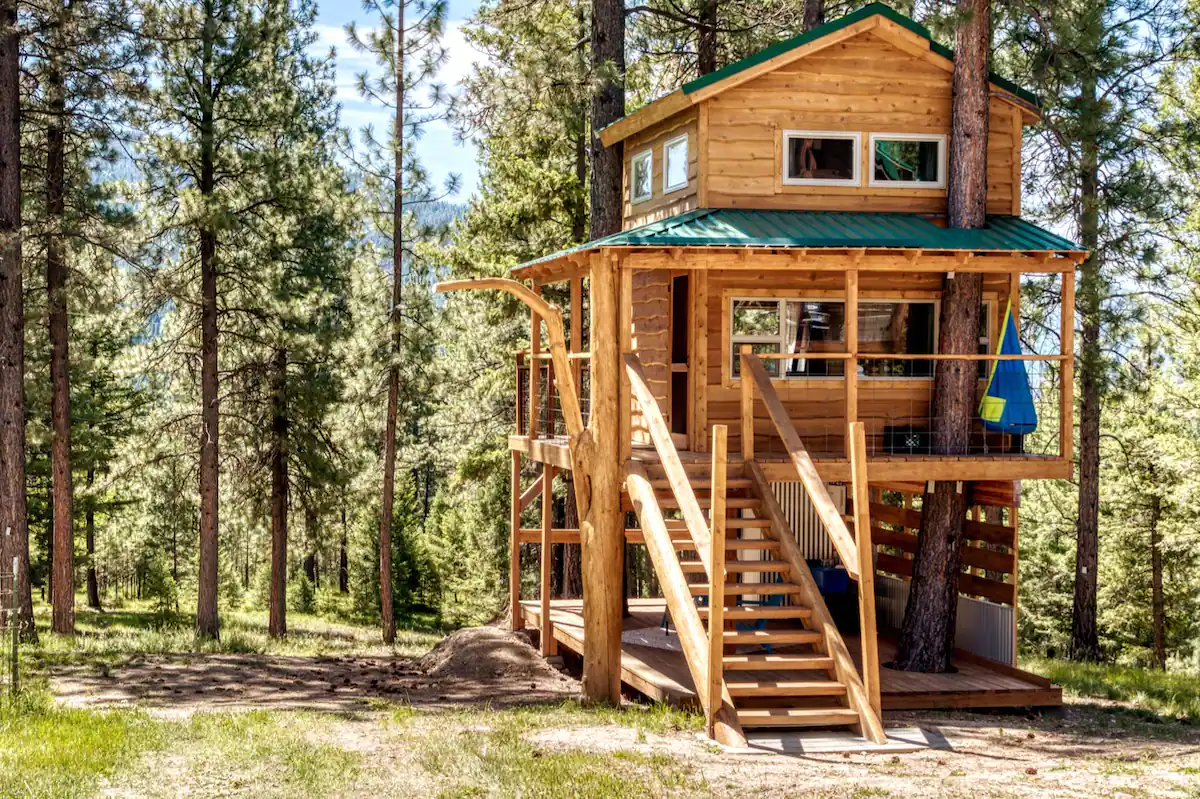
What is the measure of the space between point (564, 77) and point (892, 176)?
18.4ft

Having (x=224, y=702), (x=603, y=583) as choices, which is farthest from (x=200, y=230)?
(x=603, y=583)

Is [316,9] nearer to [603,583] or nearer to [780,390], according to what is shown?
[780,390]

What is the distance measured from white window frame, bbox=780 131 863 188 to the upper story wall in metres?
0.03

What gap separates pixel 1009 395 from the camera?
44.6 ft

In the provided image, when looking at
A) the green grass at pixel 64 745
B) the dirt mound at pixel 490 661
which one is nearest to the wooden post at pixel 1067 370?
the dirt mound at pixel 490 661

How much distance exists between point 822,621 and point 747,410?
A: 2541mm

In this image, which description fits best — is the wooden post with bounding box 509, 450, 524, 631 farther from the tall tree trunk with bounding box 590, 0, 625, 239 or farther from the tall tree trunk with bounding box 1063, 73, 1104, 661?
the tall tree trunk with bounding box 1063, 73, 1104, 661

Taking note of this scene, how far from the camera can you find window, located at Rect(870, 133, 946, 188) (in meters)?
14.6

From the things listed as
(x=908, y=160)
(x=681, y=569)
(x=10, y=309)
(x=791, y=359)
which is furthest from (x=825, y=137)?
(x=10, y=309)

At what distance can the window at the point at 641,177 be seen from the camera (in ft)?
53.0

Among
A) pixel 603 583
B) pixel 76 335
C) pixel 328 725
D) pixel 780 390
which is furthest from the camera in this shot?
pixel 76 335

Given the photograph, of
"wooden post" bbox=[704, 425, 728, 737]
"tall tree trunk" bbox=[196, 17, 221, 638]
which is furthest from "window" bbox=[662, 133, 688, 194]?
"tall tree trunk" bbox=[196, 17, 221, 638]

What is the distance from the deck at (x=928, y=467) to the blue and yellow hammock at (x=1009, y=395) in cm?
45

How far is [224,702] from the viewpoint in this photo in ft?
40.3
